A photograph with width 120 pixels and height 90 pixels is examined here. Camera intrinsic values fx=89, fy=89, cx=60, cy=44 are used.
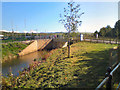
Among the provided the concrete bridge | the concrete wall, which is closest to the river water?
the concrete wall

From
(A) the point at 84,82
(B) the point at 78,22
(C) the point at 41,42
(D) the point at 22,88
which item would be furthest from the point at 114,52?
(C) the point at 41,42

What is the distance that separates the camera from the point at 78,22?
325 inches

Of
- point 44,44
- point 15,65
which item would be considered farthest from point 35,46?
point 15,65

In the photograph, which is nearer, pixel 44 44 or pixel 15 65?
pixel 15 65

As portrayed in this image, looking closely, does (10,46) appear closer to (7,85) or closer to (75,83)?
(7,85)

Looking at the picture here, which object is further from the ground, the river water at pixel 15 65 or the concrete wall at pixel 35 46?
the concrete wall at pixel 35 46

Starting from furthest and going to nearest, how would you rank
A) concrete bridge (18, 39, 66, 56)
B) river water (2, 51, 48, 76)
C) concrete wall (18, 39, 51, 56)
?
1. concrete bridge (18, 39, 66, 56)
2. concrete wall (18, 39, 51, 56)
3. river water (2, 51, 48, 76)

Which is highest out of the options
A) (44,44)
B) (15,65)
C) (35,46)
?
(44,44)

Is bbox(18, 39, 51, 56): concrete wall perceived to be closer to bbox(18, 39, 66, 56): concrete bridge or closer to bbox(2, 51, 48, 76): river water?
bbox(18, 39, 66, 56): concrete bridge

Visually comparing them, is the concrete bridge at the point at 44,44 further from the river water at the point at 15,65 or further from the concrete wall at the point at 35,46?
the river water at the point at 15,65

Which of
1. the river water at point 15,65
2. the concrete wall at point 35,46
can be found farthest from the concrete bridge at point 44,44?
the river water at point 15,65

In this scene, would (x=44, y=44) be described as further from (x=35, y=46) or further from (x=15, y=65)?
(x=15, y=65)

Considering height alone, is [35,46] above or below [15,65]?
above

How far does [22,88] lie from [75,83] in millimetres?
3080
